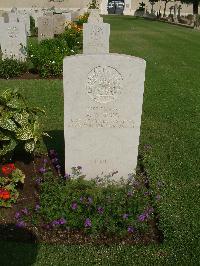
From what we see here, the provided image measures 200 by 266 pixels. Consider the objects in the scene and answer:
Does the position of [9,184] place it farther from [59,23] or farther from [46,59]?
[59,23]

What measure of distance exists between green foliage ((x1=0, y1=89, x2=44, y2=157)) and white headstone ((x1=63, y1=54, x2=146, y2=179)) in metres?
0.62

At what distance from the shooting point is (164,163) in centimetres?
591

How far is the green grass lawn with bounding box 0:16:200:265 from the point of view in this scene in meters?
4.01

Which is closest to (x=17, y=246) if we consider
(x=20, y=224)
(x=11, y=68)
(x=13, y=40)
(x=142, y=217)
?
(x=20, y=224)

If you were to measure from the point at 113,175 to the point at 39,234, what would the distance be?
1.28 metres

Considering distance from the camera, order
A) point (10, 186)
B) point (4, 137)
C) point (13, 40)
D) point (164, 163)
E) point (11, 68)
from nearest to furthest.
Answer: point (10, 186) < point (4, 137) < point (164, 163) < point (11, 68) < point (13, 40)

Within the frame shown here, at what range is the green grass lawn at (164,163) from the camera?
4.01 metres

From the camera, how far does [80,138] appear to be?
4738 mm

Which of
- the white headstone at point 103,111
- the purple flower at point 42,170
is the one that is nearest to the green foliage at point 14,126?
the purple flower at point 42,170

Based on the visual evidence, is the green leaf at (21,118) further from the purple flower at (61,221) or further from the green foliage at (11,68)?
the green foliage at (11,68)

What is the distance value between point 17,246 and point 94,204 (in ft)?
3.16

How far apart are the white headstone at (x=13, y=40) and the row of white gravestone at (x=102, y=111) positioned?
7942 millimetres

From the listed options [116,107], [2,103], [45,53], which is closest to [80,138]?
[116,107]

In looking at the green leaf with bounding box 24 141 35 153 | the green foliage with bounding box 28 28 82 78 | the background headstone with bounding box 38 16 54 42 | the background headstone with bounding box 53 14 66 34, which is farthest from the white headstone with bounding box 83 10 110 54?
the background headstone with bounding box 53 14 66 34
